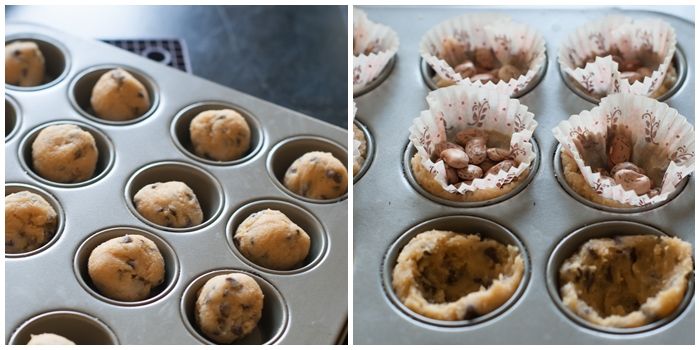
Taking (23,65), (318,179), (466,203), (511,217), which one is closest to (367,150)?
(318,179)

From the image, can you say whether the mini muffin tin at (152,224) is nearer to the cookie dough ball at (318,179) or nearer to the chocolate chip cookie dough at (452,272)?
the cookie dough ball at (318,179)

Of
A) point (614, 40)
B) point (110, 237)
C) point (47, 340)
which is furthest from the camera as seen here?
point (614, 40)

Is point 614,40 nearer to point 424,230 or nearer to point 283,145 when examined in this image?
point 424,230

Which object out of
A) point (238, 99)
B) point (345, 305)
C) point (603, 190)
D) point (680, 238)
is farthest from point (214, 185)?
point (680, 238)

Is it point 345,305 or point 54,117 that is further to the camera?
point 54,117

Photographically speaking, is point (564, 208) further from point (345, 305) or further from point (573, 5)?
point (573, 5)

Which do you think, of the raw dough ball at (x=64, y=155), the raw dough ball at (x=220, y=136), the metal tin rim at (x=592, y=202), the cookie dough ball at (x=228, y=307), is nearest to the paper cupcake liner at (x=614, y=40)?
the metal tin rim at (x=592, y=202)

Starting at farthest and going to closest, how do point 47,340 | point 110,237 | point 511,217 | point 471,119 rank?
→ point 471,119
point 110,237
point 511,217
point 47,340
